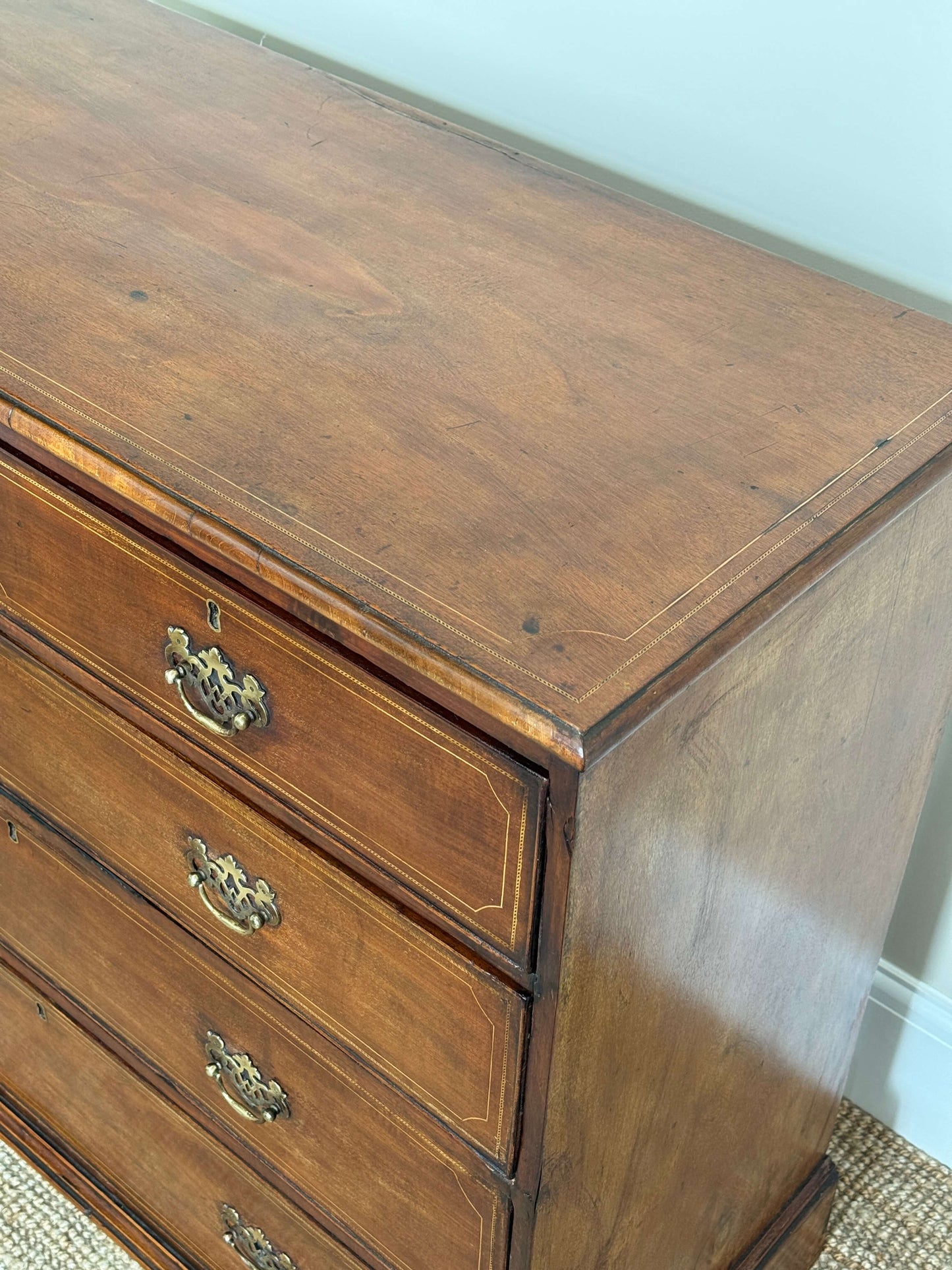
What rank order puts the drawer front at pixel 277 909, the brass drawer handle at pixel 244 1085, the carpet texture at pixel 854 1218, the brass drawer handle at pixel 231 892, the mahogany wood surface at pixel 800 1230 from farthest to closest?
the carpet texture at pixel 854 1218 < the mahogany wood surface at pixel 800 1230 < the brass drawer handle at pixel 244 1085 < the brass drawer handle at pixel 231 892 < the drawer front at pixel 277 909

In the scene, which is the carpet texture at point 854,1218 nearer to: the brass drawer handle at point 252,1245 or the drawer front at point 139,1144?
the drawer front at point 139,1144

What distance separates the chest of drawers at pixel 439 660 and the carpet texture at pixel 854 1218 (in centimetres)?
26

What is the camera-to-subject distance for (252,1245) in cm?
122

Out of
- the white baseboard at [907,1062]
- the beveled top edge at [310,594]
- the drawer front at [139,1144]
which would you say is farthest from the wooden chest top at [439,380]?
the white baseboard at [907,1062]

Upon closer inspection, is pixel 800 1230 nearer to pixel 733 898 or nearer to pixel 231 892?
pixel 733 898

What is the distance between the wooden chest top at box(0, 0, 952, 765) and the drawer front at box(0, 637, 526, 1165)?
0.22m

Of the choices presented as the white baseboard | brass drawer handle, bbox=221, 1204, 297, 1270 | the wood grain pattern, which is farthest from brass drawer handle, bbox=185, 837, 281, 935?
the white baseboard

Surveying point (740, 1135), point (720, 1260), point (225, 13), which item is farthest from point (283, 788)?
point (225, 13)

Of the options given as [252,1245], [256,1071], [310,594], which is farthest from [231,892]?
[252,1245]

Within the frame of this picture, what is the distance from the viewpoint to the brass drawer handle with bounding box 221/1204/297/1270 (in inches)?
47.0

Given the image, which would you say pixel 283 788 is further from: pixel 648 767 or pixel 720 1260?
pixel 720 1260

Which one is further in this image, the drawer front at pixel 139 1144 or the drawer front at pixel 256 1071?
the drawer front at pixel 139 1144

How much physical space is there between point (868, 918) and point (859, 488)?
48 cm

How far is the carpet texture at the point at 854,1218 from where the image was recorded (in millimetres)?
1409
